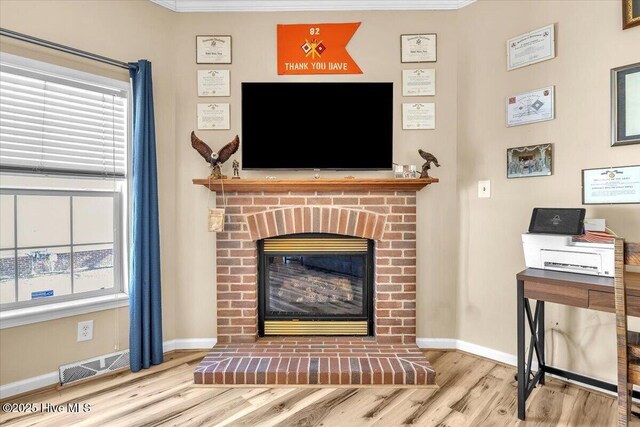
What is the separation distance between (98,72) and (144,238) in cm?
116

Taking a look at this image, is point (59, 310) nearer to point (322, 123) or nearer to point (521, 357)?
point (322, 123)

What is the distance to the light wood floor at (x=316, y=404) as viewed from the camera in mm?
1632

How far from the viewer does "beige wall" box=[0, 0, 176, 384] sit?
186 cm

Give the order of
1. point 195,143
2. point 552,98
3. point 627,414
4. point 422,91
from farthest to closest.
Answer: point 422,91 < point 195,143 < point 552,98 < point 627,414

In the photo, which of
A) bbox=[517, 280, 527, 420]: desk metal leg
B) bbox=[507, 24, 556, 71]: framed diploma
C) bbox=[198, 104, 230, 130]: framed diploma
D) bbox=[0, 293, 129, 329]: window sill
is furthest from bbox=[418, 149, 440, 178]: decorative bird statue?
bbox=[0, 293, 129, 329]: window sill

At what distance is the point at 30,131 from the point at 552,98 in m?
3.26

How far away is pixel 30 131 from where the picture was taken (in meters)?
1.91

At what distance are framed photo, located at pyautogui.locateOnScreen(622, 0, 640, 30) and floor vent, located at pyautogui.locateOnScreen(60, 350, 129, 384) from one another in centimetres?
370

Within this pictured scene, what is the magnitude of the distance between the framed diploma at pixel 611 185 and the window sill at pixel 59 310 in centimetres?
310

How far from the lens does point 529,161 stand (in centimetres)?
211

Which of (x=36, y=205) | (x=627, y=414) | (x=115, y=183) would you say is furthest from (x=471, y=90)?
(x=36, y=205)

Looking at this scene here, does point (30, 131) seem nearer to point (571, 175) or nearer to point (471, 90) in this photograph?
point (471, 90)

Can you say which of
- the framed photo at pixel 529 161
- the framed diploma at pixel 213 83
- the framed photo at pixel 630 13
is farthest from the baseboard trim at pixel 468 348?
the framed diploma at pixel 213 83

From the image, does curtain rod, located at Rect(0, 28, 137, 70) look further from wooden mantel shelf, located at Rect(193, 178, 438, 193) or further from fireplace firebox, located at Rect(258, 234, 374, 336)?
fireplace firebox, located at Rect(258, 234, 374, 336)
